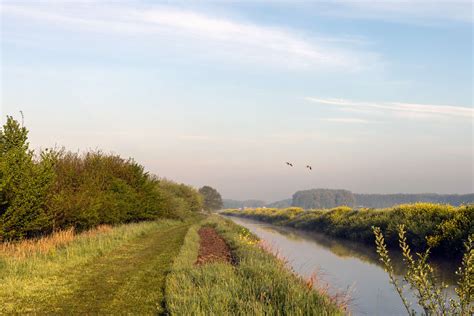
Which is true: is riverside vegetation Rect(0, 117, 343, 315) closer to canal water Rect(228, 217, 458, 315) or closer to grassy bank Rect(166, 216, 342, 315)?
grassy bank Rect(166, 216, 342, 315)

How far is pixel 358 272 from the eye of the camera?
2166cm

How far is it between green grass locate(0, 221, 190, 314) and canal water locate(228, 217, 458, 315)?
6248 millimetres

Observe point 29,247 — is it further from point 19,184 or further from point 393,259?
point 393,259

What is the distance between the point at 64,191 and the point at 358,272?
1808 cm

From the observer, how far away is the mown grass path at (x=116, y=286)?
11.1 meters

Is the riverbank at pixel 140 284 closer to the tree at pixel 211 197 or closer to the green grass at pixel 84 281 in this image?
the green grass at pixel 84 281

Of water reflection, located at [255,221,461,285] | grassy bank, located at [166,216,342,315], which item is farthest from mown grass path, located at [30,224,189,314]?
water reflection, located at [255,221,461,285]

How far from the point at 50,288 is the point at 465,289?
11436 millimetres

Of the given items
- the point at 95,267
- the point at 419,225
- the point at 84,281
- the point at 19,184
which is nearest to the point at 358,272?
the point at 419,225

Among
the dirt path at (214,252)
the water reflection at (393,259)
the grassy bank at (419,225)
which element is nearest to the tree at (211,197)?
the grassy bank at (419,225)

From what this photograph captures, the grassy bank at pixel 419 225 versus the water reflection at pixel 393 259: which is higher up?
the grassy bank at pixel 419 225

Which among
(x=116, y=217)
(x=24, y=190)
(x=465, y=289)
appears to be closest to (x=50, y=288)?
(x=24, y=190)

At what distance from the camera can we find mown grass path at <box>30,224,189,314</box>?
11078 mm

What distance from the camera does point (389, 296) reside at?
15.8 metres
